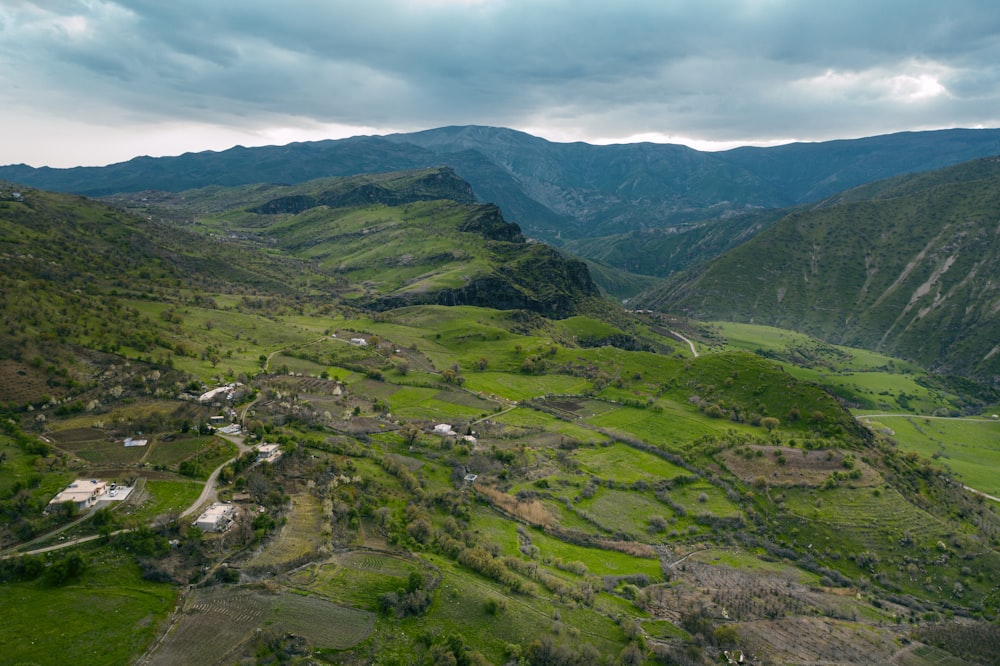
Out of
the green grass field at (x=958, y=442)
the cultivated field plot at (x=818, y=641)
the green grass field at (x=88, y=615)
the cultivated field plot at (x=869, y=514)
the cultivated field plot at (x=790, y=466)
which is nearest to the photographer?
the green grass field at (x=88, y=615)

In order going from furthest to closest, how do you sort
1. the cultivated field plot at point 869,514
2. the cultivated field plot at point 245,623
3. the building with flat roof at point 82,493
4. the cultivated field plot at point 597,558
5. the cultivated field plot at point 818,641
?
the cultivated field plot at point 869,514 → the cultivated field plot at point 597,558 → the cultivated field plot at point 818,641 → the building with flat roof at point 82,493 → the cultivated field plot at point 245,623

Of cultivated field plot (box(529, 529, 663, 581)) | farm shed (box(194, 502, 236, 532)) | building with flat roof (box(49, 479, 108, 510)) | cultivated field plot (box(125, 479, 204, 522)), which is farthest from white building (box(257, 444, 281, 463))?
cultivated field plot (box(529, 529, 663, 581))

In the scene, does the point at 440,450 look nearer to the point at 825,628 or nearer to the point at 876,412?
the point at 825,628

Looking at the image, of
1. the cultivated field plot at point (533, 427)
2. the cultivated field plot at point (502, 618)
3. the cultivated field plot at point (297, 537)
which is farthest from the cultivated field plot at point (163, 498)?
the cultivated field plot at point (533, 427)

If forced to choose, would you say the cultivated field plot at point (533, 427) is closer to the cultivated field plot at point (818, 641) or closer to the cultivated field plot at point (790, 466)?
the cultivated field plot at point (790, 466)

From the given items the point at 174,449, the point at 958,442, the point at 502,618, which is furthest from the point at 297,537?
the point at 958,442

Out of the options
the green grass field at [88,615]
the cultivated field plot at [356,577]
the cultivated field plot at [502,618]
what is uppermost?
the green grass field at [88,615]
